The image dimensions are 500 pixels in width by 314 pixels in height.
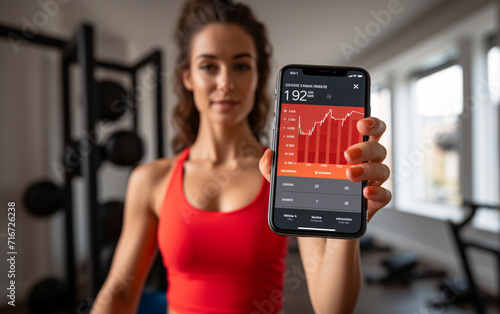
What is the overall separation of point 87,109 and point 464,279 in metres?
1.75

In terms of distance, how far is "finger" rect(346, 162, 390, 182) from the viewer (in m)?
0.16

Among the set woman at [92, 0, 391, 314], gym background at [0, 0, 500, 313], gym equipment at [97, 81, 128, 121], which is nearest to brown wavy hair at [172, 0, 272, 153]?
woman at [92, 0, 391, 314]

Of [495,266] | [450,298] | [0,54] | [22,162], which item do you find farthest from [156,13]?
[495,266]

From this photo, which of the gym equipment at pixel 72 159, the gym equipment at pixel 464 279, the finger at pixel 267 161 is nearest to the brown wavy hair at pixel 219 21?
the finger at pixel 267 161

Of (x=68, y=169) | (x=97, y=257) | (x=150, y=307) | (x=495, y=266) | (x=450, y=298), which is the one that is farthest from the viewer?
(x=495, y=266)

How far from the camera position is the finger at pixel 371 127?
6.3 inches

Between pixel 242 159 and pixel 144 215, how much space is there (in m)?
0.17

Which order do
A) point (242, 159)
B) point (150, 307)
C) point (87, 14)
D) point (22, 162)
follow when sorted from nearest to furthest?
point (242, 159) → point (150, 307) → point (22, 162) → point (87, 14)

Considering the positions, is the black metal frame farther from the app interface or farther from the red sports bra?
the app interface

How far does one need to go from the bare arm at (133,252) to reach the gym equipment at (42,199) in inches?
44.0

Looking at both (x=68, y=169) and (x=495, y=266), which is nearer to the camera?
(x=68, y=169)

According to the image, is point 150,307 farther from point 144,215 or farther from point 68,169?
point 68,169

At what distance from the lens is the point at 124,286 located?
1.16 feet

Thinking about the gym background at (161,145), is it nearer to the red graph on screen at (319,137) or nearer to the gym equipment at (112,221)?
the gym equipment at (112,221)
